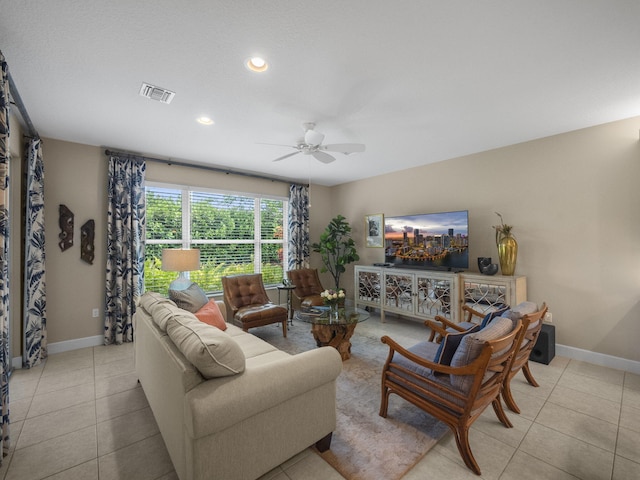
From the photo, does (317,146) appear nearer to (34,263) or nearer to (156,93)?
(156,93)

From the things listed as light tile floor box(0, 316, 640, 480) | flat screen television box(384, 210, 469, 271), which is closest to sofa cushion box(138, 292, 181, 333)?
light tile floor box(0, 316, 640, 480)

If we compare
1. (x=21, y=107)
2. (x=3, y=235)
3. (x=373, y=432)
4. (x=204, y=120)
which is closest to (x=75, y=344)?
(x=3, y=235)

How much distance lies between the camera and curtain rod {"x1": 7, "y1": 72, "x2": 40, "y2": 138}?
2278mm

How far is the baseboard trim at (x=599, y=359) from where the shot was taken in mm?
2938

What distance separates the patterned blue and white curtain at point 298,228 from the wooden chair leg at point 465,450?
4154mm

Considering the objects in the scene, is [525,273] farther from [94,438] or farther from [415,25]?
[94,438]

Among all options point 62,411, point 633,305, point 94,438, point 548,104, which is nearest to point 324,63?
point 548,104

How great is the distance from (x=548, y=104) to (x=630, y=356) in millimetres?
2787

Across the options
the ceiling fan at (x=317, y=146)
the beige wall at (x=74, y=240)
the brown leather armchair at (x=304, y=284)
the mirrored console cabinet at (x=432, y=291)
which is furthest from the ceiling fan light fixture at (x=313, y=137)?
the beige wall at (x=74, y=240)

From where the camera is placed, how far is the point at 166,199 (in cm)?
432

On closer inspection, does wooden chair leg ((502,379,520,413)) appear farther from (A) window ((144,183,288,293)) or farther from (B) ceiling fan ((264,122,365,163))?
(A) window ((144,183,288,293))

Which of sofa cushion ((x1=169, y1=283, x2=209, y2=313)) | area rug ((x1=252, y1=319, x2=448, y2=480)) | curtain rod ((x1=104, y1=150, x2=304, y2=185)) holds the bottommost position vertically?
area rug ((x1=252, y1=319, x2=448, y2=480))

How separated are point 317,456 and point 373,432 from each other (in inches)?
Answer: 18.3

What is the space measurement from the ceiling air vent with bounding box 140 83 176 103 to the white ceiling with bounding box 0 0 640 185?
0.07 meters
